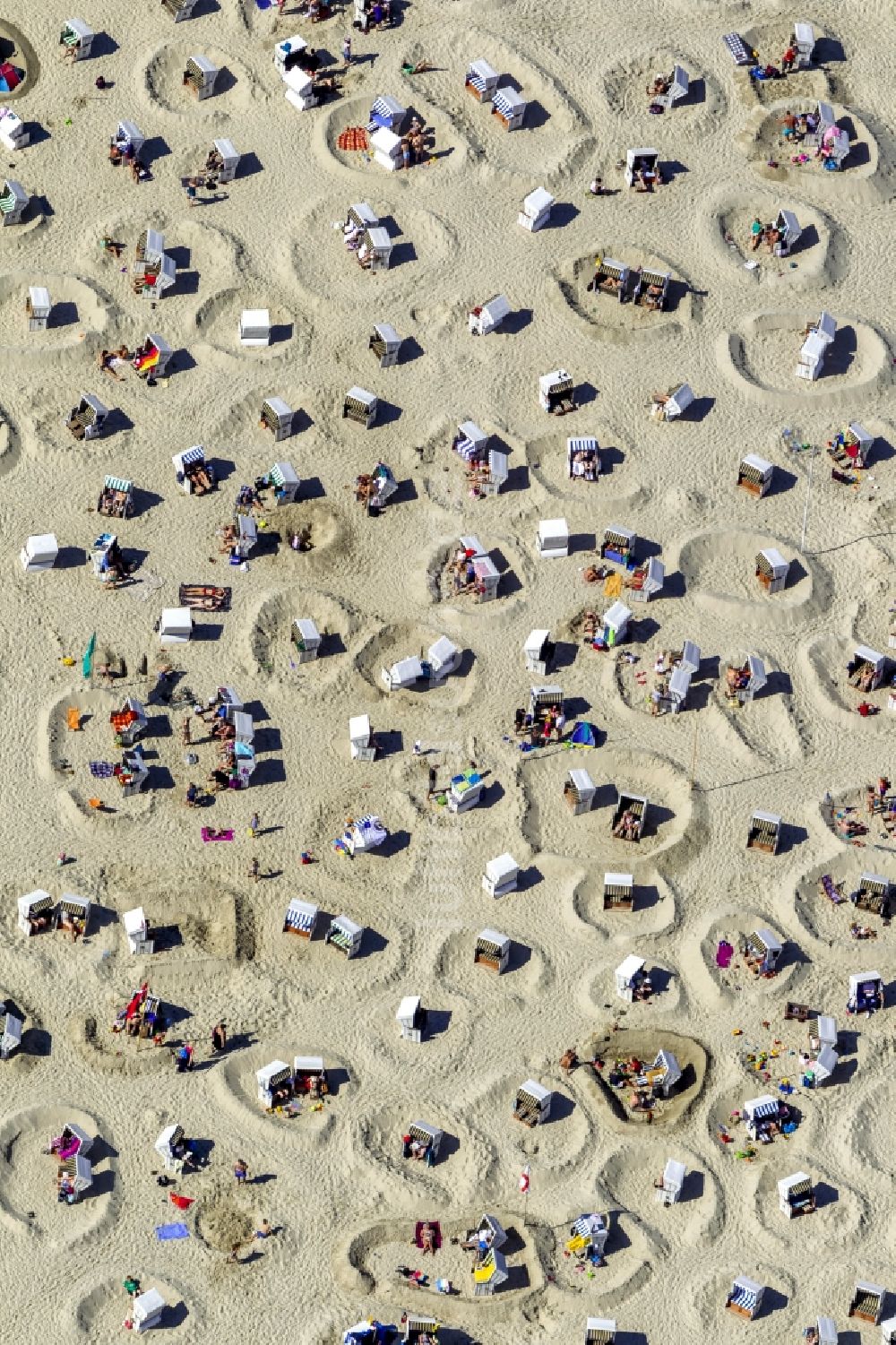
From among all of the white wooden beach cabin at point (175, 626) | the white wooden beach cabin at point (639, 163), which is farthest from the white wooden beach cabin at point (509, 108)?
the white wooden beach cabin at point (175, 626)

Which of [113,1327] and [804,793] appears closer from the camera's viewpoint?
[113,1327]

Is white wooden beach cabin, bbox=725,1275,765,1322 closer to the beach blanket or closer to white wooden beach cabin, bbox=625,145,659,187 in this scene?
white wooden beach cabin, bbox=625,145,659,187

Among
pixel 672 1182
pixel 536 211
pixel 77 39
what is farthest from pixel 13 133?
pixel 672 1182

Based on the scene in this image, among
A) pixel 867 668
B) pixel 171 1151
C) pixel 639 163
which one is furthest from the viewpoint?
pixel 639 163

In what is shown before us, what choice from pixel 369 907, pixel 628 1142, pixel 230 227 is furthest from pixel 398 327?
pixel 628 1142

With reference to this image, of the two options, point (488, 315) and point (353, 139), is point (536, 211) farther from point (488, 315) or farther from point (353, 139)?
point (353, 139)

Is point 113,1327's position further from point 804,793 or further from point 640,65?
point 640,65
